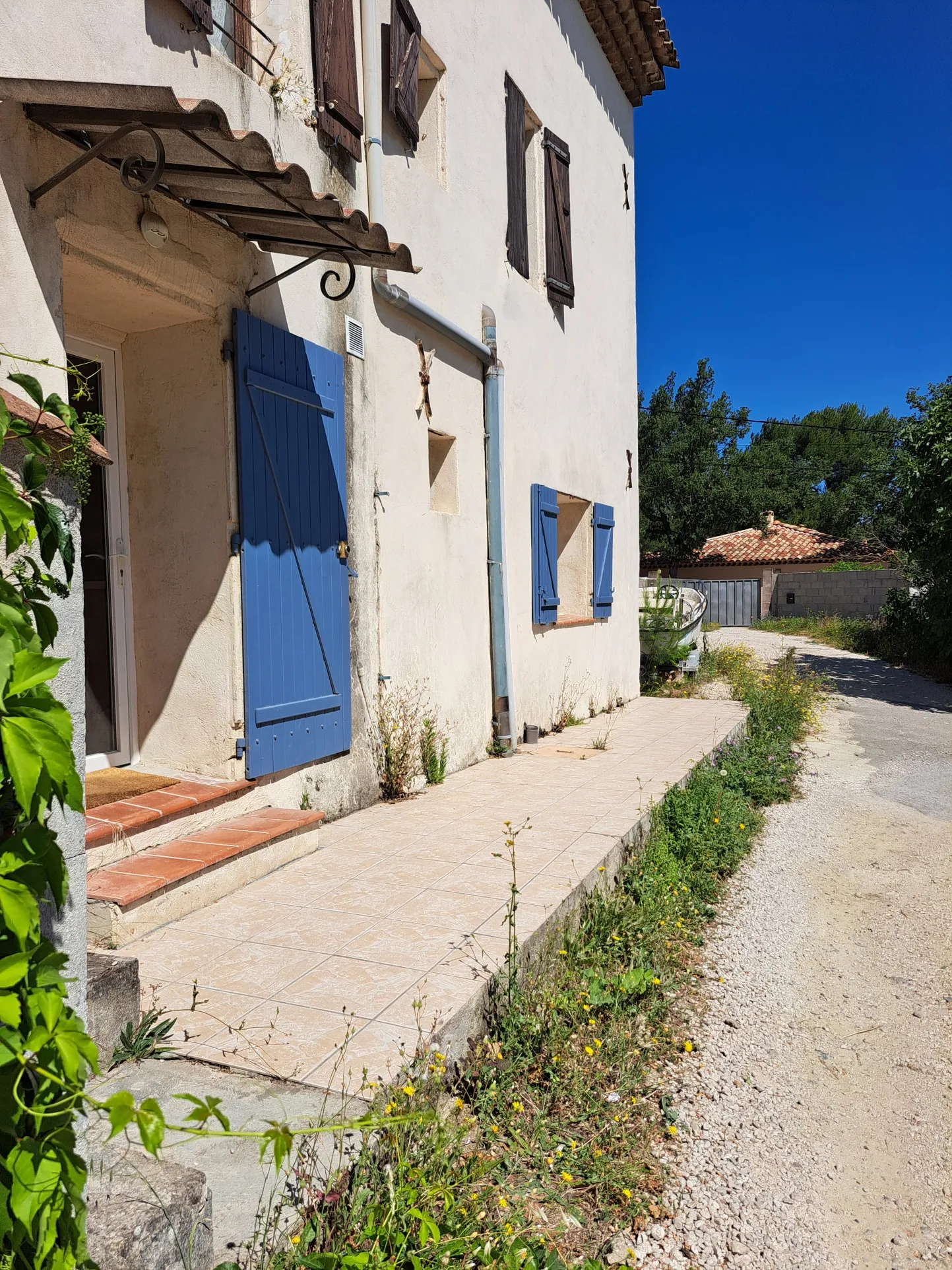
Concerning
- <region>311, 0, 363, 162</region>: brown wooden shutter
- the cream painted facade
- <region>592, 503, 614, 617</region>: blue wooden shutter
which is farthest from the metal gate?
<region>311, 0, 363, 162</region>: brown wooden shutter

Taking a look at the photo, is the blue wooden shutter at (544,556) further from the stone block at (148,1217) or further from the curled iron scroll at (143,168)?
the stone block at (148,1217)

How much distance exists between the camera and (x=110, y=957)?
2.43 meters

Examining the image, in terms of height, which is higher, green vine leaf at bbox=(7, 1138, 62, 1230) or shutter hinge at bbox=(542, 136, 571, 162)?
shutter hinge at bbox=(542, 136, 571, 162)

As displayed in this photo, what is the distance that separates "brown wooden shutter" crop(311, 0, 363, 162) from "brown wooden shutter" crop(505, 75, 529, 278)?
94.3 inches

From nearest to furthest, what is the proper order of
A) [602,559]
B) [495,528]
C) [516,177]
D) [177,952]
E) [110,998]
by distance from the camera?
[110,998], [177,952], [495,528], [516,177], [602,559]

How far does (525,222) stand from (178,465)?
4.67m

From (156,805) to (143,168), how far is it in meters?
2.52

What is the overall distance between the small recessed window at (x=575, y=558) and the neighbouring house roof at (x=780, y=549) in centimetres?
1993

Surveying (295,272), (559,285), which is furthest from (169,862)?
(559,285)

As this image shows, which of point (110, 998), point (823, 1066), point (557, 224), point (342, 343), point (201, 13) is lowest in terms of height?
point (823, 1066)

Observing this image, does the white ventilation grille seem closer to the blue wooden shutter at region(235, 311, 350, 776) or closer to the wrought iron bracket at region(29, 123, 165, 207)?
the blue wooden shutter at region(235, 311, 350, 776)

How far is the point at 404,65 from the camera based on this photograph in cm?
525

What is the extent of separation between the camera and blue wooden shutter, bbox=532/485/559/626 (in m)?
7.42

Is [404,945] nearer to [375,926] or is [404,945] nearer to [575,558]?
[375,926]
